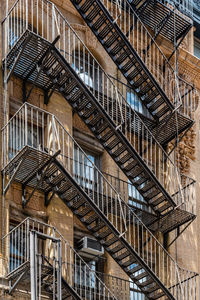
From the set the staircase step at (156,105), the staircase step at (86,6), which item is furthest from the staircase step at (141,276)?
the staircase step at (86,6)

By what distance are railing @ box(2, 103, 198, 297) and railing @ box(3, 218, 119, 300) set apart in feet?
4.51

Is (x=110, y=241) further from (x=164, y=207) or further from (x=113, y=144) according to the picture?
(x=164, y=207)

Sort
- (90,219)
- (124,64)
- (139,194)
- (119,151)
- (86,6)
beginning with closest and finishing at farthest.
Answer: (90,219), (119,151), (86,6), (124,64), (139,194)

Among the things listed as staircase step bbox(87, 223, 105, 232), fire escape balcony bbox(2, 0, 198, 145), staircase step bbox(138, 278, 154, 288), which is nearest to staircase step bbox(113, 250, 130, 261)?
staircase step bbox(87, 223, 105, 232)

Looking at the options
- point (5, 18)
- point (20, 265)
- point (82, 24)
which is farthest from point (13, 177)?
point (82, 24)

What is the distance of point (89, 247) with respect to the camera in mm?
24656

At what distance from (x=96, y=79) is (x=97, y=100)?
3.28 meters

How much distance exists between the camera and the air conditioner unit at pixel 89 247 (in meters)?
24.5

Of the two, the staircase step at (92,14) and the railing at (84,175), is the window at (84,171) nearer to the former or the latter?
the railing at (84,175)

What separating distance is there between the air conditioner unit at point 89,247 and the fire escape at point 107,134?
1.17 feet

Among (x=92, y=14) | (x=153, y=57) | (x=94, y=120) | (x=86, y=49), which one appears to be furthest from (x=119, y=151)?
(x=153, y=57)

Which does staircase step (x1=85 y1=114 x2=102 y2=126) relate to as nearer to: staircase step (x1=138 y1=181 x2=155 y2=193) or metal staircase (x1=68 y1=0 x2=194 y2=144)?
metal staircase (x1=68 y1=0 x2=194 y2=144)

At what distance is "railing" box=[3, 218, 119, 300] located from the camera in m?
21.8

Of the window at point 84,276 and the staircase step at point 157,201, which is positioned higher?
the staircase step at point 157,201
